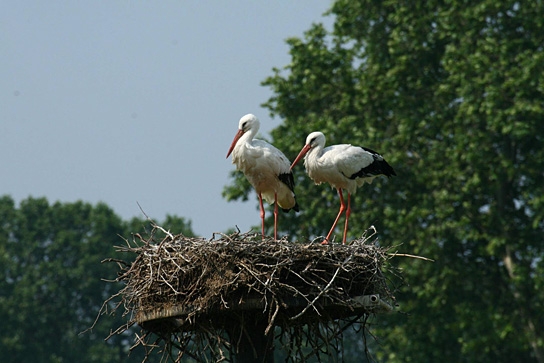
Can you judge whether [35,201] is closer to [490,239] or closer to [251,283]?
[490,239]

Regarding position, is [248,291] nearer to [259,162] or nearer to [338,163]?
[259,162]

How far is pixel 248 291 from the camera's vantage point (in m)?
8.46

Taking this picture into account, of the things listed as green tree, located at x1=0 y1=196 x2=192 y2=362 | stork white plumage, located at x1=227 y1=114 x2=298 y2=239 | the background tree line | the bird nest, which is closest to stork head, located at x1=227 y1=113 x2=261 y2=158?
stork white plumage, located at x1=227 y1=114 x2=298 y2=239

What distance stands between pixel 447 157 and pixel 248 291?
49.8ft

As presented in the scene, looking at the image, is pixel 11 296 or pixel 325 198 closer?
pixel 325 198

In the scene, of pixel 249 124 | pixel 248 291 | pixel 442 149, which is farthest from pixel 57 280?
pixel 248 291

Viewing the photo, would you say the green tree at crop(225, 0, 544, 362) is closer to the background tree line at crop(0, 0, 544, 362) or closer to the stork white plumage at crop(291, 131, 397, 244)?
the background tree line at crop(0, 0, 544, 362)

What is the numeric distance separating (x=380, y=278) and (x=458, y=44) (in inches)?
633

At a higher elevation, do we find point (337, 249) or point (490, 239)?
point (490, 239)

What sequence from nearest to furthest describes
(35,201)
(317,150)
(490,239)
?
(317,150)
(490,239)
(35,201)

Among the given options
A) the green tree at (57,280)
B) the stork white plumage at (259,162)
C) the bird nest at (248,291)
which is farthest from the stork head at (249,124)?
the green tree at (57,280)

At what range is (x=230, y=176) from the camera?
80.1 feet

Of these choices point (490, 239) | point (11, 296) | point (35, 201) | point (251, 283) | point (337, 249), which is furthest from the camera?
point (35, 201)

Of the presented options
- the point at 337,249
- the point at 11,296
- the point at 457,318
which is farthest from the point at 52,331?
the point at 337,249
